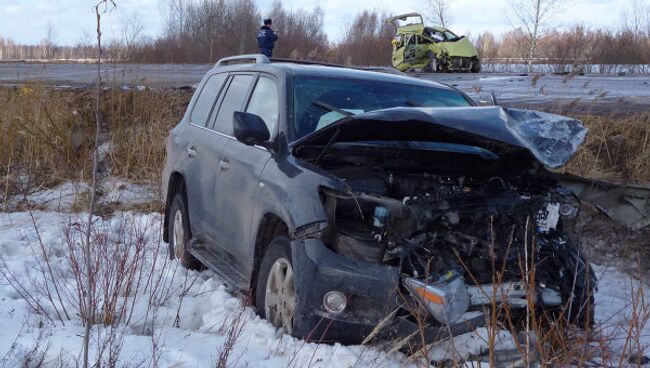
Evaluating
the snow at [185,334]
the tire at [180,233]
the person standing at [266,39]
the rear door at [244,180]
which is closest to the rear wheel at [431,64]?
the person standing at [266,39]

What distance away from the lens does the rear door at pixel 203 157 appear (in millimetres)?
5504

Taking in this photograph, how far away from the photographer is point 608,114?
9.87 m

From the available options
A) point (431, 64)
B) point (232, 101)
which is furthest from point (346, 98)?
point (431, 64)

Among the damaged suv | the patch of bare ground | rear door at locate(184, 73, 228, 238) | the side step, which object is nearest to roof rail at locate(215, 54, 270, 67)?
rear door at locate(184, 73, 228, 238)

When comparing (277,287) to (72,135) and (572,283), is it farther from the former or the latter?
(72,135)

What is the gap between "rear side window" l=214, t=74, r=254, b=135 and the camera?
5621mm

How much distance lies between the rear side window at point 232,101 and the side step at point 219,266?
0.89m

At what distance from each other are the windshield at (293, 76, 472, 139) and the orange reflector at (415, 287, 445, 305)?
1477mm

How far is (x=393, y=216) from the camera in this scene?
3822 mm

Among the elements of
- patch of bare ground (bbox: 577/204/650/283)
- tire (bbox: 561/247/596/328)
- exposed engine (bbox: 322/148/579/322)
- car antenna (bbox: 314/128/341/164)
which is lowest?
patch of bare ground (bbox: 577/204/650/283)

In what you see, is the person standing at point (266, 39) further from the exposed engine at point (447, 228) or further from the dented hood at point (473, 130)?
the exposed engine at point (447, 228)

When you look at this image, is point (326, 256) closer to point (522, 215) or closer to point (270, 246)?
point (270, 246)

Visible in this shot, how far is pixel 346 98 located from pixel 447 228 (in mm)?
Result: 1528

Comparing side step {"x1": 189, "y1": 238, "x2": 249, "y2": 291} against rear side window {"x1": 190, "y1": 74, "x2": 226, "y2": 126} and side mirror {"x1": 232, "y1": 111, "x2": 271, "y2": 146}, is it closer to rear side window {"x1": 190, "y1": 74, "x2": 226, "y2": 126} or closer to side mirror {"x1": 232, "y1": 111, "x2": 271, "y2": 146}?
side mirror {"x1": 232, "y1": 111, "x2": 271, "y2": 146}
